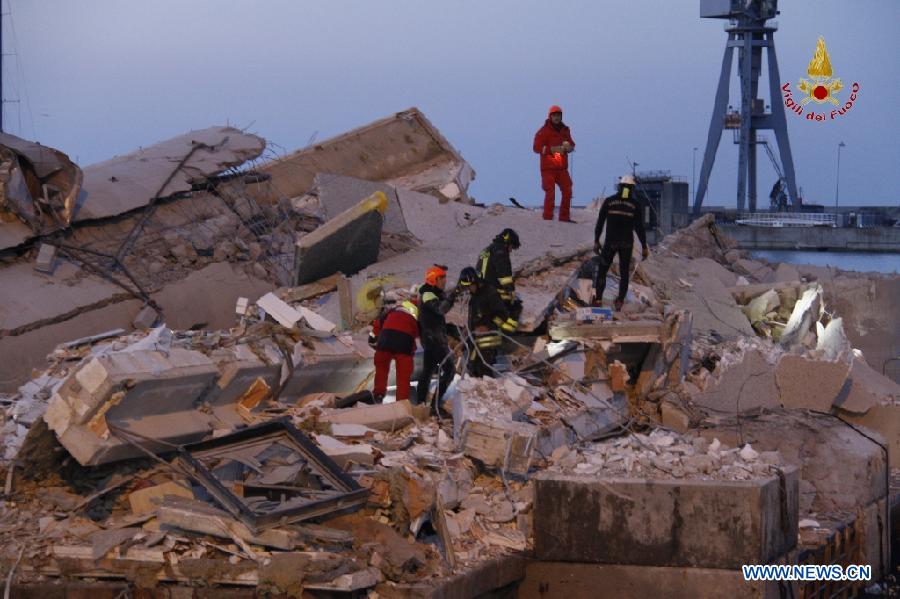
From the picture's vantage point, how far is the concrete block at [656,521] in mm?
8086

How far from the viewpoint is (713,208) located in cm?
6394

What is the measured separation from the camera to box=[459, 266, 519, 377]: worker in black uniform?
1091 cm

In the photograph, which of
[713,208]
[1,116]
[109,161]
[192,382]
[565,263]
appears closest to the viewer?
[192,382]

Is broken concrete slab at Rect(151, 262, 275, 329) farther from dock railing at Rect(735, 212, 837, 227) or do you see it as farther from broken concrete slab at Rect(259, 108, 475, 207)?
dock railing at Rect(735, 212, 837, 227)

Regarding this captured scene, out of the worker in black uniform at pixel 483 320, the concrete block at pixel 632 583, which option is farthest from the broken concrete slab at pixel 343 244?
the concrete block at pixel 632 583

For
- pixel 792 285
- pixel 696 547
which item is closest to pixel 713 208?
pixel 792 285

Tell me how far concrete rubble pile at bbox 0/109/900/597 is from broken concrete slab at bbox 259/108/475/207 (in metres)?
0.64

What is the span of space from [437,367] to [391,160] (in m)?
7.43

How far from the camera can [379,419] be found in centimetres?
966

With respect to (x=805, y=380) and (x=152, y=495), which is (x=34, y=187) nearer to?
(x=152, y=495)

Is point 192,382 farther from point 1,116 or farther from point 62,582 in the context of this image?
point 1,116

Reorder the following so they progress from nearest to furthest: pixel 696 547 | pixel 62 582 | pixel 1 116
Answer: pixel 62 582
pixel 696 547
pixel 1 116

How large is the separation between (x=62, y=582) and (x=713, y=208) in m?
58.6

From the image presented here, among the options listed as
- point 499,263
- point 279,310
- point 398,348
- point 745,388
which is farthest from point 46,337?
point 745,388
